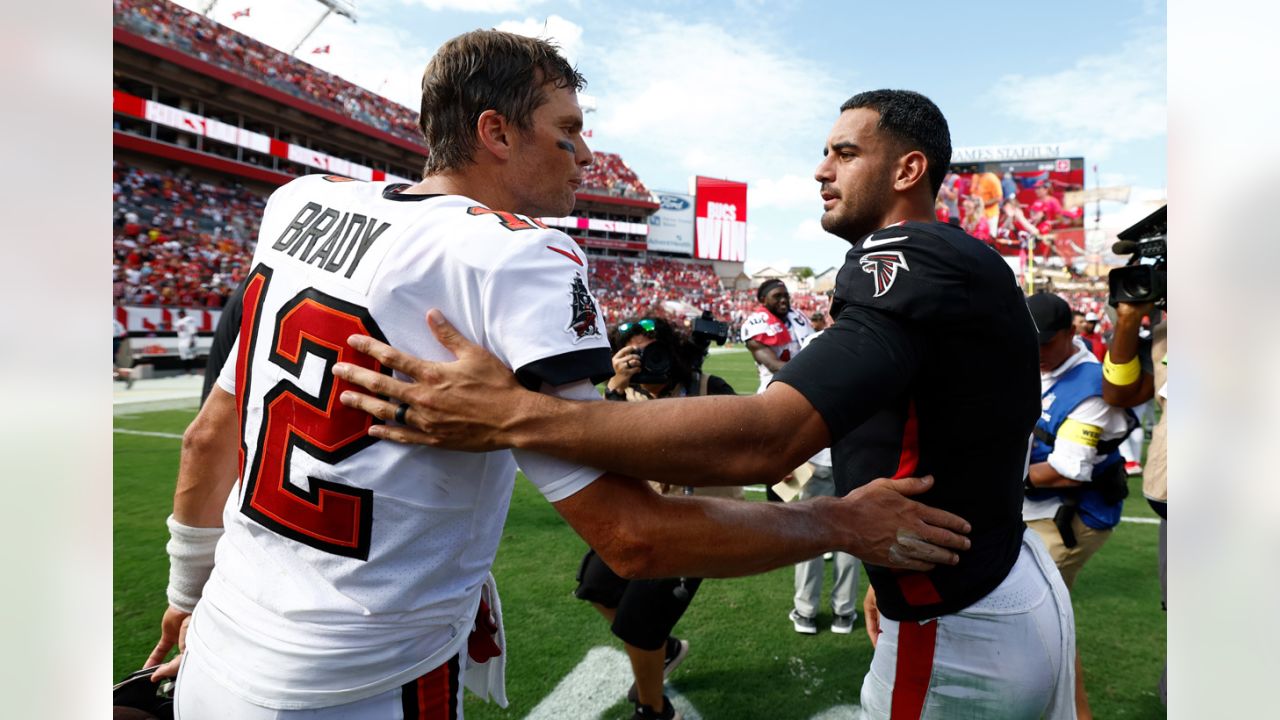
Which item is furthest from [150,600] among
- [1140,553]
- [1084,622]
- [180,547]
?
[1140,553]

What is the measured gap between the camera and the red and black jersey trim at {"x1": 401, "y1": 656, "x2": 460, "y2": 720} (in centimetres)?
139

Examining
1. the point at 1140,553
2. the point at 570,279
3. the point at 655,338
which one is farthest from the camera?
the point at 1140,553

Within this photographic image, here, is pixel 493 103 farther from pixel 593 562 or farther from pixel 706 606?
pixel 706 606

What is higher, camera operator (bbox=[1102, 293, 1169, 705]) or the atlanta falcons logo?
the atlanta falcons logo

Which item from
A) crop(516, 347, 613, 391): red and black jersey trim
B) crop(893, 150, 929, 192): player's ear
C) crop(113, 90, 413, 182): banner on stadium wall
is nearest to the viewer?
crop(516, 347, 613, 391): red and black jersey trim

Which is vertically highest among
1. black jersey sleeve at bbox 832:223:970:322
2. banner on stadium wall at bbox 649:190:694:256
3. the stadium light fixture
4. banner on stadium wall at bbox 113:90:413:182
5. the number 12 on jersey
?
the stadium light fixture

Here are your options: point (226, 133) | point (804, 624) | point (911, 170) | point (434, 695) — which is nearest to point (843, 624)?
point (804, 624)

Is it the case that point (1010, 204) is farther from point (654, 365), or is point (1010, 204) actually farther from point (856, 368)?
point (856, 368)

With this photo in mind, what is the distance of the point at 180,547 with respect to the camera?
1855mm

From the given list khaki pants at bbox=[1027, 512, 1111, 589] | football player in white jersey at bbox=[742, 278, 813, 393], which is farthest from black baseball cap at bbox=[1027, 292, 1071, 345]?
football player in white jersey at bbox=[742, 278, 813, 393]

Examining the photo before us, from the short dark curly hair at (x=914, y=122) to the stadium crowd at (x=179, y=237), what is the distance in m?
21.9

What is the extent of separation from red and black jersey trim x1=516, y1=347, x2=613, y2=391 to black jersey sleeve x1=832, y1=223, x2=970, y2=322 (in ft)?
2.24

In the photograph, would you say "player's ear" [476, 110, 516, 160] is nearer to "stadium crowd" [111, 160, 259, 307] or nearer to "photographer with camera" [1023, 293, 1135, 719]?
"photographer with camera" [1023, 293, 1135, 719]
